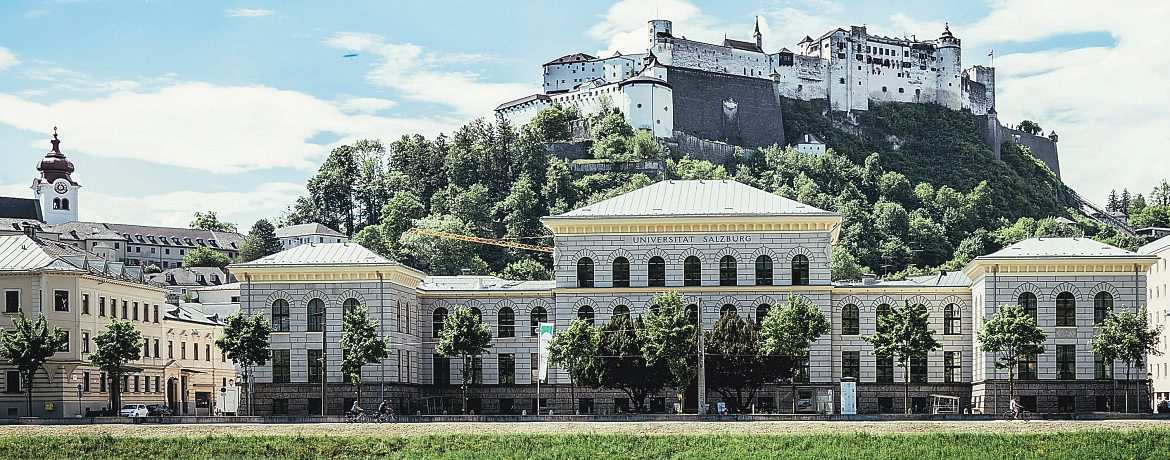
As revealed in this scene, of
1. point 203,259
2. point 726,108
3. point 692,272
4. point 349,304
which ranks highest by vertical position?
point 726,108

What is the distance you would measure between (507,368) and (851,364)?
52.4ft

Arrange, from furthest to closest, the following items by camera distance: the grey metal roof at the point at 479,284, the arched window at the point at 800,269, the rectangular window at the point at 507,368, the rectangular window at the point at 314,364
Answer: the grey metal roof at the point at 479,284 → the rectangular window at the point at 507,368 → the arched window at the point at 800,269 → the rectangular window at the point at 314,364

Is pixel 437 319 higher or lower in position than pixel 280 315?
lower

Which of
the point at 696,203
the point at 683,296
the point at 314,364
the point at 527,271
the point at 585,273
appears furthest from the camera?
the point at 527,271

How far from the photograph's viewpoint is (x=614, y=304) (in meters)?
80.1

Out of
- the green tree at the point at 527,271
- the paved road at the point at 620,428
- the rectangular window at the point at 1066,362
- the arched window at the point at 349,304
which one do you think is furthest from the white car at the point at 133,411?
the green tree at the point at 527,271

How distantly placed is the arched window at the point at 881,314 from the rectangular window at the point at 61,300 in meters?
36.1

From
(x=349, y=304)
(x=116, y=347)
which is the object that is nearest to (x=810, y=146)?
(x=349, y=304)

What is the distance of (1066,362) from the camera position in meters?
76.6

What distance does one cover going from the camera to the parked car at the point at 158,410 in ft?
258

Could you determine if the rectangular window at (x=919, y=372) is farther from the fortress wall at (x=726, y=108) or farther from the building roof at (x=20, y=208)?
the building roof at (x=20, y=208)

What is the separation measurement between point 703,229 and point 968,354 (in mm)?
13435

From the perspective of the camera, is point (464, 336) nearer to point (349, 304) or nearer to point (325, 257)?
point (349, 304)

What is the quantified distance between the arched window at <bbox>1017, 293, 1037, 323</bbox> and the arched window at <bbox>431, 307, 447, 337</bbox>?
26.6m
